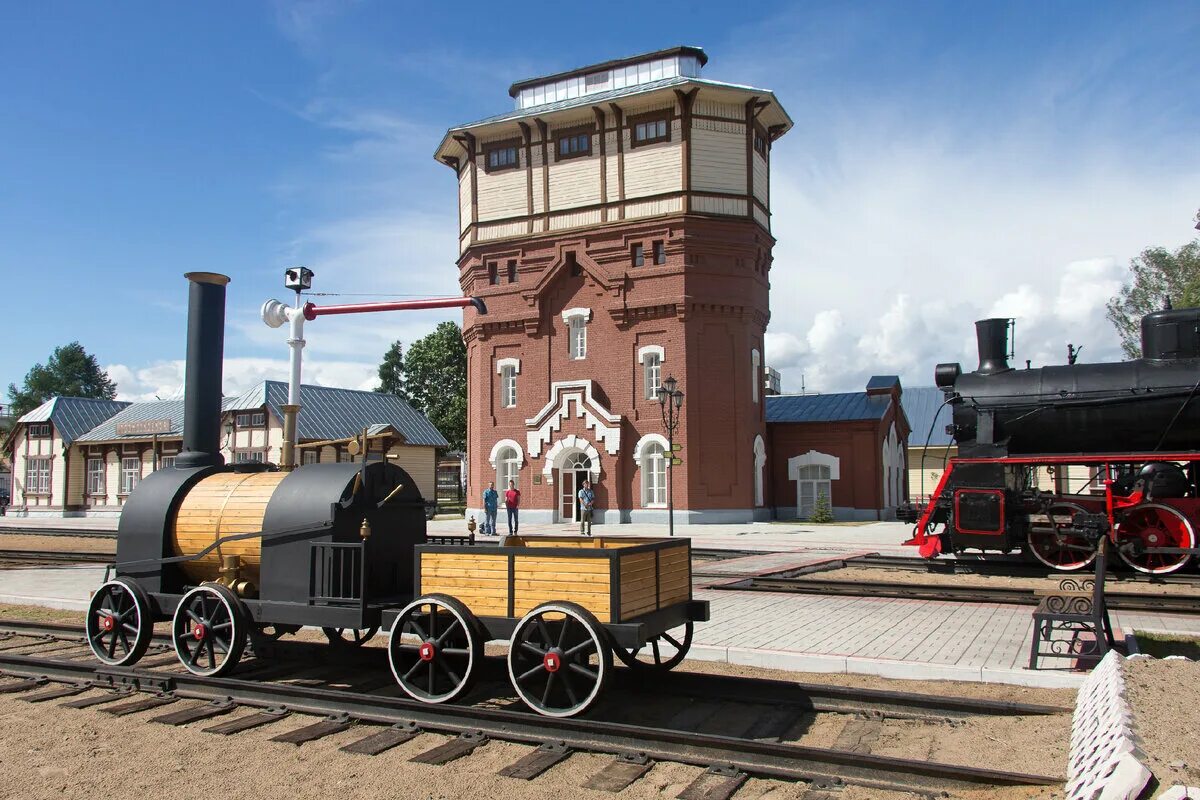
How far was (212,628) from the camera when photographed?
299 inches

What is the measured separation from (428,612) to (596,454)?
83.9 feet

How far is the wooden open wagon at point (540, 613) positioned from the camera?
20.2 ft

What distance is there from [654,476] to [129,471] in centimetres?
2796

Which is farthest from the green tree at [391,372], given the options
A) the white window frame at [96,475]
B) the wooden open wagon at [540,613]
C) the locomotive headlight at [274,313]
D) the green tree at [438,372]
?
the wooden open wagon at [540,613]

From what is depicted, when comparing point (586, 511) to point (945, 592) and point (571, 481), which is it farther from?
point (945, 592)

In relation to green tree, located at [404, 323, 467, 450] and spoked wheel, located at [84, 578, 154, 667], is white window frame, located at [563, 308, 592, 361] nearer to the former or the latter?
spoked wheel, located at [84, 578, 154, 667]

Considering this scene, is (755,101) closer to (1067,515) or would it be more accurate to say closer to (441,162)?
(441,162)

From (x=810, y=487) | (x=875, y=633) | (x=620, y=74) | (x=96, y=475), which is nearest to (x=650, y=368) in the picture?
(x=810, y=487)

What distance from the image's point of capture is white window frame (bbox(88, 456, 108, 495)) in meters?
44.4

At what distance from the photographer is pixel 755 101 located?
106 feet

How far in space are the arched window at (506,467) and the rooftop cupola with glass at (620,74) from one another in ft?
47.3

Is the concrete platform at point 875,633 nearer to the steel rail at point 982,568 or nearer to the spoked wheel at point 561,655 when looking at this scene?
the spoked wheel at point 561,655

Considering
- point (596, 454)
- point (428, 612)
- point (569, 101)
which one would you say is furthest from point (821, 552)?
point (569, 101)

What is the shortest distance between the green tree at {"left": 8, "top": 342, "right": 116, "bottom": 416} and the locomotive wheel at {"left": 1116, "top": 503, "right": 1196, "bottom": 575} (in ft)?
329
